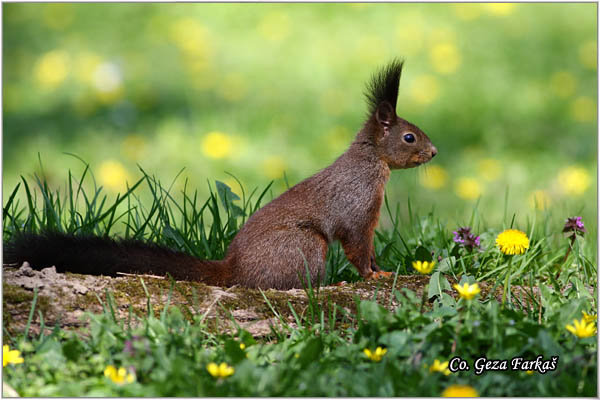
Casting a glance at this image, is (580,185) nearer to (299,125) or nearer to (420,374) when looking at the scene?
(299,125)

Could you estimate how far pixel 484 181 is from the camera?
687cm

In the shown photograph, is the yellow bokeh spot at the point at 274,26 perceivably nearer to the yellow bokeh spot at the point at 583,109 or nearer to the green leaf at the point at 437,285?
the yellow bokeh spot at the point at 583,109

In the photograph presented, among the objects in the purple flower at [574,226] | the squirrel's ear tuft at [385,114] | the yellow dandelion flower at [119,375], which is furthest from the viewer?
the squirrel's ear tuft at [385,114]

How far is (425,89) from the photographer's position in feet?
26.1

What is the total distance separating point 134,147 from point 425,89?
2.98 m

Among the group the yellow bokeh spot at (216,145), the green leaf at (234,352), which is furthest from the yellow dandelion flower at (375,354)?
the yellow bokeh spot at (216,145)

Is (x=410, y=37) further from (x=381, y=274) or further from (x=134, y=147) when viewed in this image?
(x=381, y=274)

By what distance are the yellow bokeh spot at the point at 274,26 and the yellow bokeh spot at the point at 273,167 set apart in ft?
7.00

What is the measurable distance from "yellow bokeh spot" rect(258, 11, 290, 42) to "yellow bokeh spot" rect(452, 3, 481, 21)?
2004mm

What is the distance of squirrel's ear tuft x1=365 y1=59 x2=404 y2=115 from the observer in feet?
12.9

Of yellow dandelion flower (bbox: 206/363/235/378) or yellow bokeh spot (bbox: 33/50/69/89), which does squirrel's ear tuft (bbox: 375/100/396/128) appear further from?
yellow bokeh spot (bbox: 33/50/69/89)

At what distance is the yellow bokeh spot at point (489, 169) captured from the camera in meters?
6.94

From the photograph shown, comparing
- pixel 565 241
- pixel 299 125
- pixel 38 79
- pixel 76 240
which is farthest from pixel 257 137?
pixel 76 240

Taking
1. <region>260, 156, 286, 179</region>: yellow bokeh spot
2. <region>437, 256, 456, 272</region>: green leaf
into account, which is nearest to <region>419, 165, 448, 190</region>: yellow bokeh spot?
<region>260, 156, 286, 179</region>: yellow bokeh spot
